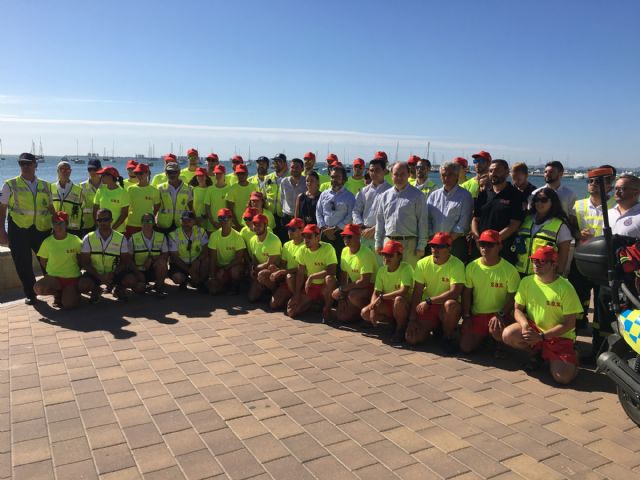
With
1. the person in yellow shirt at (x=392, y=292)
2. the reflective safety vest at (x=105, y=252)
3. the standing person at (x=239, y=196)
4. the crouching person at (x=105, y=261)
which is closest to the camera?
the person in yellow shirt at (x=392, y=292)

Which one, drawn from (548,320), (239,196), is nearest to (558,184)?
(548,320)

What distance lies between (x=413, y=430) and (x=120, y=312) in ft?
13.7

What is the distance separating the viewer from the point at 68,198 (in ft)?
23.8

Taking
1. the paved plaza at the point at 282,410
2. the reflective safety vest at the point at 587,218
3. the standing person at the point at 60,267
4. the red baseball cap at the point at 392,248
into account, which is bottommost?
the paved plaza at the point at 282,410

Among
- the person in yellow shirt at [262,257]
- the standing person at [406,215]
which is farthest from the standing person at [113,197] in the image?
the standing person at [406,215]

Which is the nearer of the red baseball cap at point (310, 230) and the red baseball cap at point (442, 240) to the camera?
the red baseball cap at point (442, 240)

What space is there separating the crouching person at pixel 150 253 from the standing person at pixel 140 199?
245 millimetres

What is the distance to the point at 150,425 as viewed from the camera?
11.5ft

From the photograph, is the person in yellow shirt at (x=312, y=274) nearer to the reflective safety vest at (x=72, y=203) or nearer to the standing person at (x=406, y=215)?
the standing person at (x=406, y=215)

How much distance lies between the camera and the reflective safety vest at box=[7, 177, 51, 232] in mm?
6465

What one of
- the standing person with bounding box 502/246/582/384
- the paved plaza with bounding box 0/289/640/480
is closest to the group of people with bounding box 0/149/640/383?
the standing person with bounding box 502/246/582/384

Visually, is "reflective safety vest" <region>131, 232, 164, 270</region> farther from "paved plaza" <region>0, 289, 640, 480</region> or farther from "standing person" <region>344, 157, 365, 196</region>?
"standing person" <region>344, 157, 365, 196</region>

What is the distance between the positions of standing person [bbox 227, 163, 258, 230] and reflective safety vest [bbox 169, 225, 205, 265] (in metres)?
0.78

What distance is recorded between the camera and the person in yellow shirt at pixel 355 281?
5.88 meters
